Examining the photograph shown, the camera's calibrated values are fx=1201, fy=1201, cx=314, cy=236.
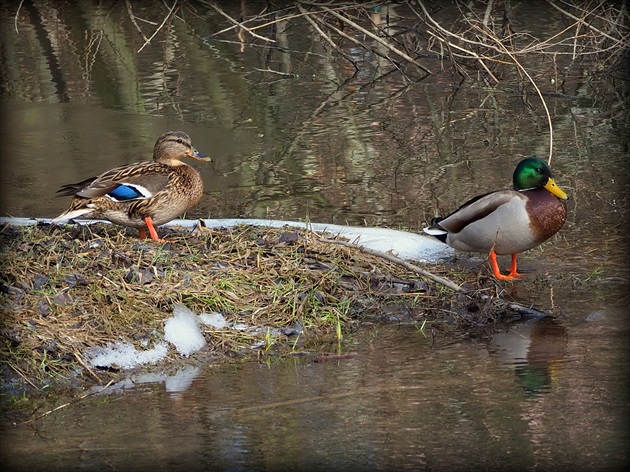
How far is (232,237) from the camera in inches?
259

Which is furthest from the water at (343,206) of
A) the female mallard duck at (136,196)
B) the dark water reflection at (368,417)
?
the female mallard duck at (136,196)

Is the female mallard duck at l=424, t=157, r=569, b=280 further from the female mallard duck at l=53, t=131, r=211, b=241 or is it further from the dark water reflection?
the female mallard duck at l=53, t=131, r=211, b=241

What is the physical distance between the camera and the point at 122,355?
5387 mm

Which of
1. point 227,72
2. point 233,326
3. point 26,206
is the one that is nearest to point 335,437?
point 233,326

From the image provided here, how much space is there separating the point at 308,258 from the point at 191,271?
0.69 meters

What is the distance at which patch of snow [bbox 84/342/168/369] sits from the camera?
5316 millimetres

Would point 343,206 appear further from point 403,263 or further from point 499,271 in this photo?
point 403,263

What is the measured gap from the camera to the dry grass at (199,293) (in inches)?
214

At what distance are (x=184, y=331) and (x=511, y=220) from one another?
2.16 metres

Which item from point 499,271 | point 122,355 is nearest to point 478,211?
point 499,271

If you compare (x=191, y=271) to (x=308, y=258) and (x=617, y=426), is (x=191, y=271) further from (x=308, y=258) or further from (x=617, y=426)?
(x=617, y=426)

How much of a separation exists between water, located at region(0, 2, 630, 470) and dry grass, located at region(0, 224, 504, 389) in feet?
0.78

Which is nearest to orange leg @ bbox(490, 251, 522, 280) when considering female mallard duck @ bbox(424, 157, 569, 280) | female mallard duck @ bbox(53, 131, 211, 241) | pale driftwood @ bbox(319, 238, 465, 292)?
female mallard duck @ bbox(424, 157, 569, 280)

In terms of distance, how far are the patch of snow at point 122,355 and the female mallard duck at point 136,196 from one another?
1310mm
